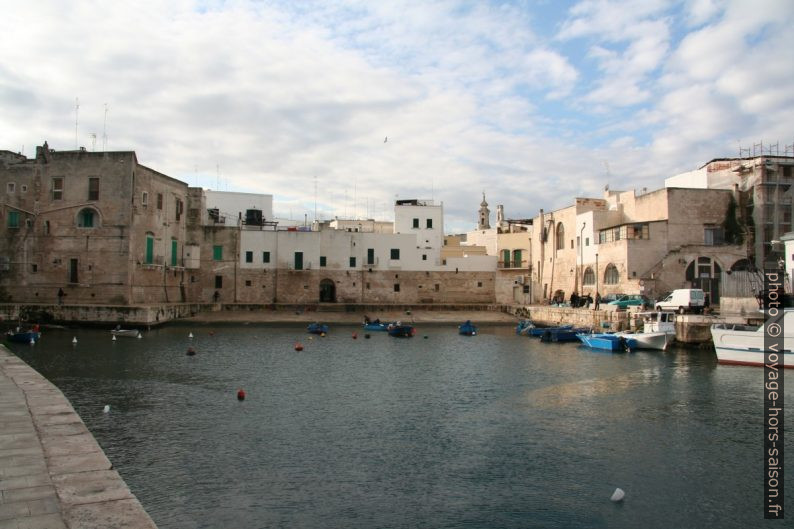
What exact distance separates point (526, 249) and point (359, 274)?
16.4 m

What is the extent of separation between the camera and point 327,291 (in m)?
53.7

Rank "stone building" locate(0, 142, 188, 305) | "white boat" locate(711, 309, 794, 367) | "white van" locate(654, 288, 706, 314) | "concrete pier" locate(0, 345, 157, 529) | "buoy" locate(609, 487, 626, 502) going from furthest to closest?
"stone building" locate(0, 142, 188, 305)
"white van" locate(654, 288, 706, 314)
"white boat" locate(711, 309, 794, 367)
"buoy" locate(609, 487, 626, 502)
"concrete pier" locate(0, 345, 157, 529)

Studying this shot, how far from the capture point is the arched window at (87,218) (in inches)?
1706

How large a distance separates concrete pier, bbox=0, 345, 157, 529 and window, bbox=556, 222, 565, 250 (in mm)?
43821

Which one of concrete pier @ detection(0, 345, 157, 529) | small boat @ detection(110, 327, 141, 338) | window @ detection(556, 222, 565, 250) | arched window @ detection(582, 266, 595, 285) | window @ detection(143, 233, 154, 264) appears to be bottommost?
small boat @ detection(110, 327, 141, 338)

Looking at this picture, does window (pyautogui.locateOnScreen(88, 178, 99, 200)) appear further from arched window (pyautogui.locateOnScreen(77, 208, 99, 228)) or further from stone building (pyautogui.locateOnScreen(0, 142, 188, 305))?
arched window (pyautogui.locateOnScreen(77, 208, 99, 228))

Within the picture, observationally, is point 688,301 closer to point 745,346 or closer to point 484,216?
point 745,346

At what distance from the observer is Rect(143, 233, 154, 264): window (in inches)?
1784

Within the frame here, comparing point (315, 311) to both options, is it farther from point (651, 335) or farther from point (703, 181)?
point (703, 181)

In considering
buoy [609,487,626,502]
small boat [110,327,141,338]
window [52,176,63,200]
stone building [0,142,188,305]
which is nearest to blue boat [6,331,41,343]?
small boat [110,327,141,338]

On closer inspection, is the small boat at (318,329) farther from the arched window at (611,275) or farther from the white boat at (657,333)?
the arched window at (611,275)

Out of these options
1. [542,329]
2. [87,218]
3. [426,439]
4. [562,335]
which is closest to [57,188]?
[87,218]

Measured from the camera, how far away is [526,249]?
58.2 metres

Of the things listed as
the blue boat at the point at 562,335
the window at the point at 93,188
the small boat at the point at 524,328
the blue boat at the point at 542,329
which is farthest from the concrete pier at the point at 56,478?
the window at the point at 93,188
